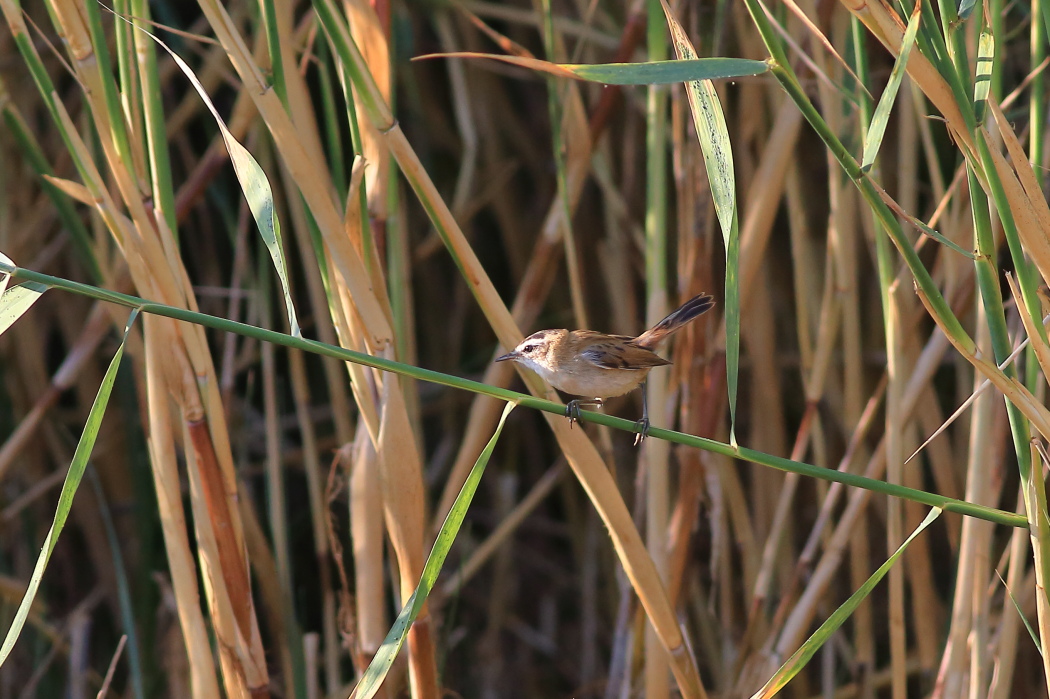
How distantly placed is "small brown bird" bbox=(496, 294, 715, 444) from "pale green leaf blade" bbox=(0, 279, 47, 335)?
1012 millimetres

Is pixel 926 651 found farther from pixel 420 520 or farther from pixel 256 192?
pixel 256 192

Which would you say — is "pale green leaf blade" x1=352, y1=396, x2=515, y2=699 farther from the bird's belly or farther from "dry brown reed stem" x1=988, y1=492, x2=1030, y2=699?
"dry brown reed stem" x1=988, y1=492, x2=1030, y2=699

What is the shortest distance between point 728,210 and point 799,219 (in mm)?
1173

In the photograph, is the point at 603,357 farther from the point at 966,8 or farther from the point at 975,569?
the point at 966,8

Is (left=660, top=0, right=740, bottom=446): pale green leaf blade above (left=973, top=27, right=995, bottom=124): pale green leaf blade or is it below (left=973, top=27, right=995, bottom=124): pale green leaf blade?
below

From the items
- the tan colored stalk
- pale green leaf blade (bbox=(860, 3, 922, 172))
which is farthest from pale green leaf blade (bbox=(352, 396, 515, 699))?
pale green leaf blade (bbox=(860, 3, 922, 172))

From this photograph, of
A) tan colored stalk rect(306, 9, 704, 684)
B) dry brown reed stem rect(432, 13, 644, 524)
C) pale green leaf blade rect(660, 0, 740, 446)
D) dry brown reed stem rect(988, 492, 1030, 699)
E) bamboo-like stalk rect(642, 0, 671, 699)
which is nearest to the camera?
pale green leaf blade rect(660, 0, 740, 446)

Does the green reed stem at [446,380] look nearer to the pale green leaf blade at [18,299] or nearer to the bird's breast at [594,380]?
the pale green leaf blade at [18,299]

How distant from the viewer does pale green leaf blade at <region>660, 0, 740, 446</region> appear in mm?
1099

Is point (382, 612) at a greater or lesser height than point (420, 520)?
lesser

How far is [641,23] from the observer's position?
7.19 ft

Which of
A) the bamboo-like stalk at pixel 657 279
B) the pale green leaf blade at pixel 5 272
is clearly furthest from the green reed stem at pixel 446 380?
the bamboo-like stalk at pixel 657 279

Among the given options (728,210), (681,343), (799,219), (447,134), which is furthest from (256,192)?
(447,134)

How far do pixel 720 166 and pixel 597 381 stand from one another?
101 centimetres
